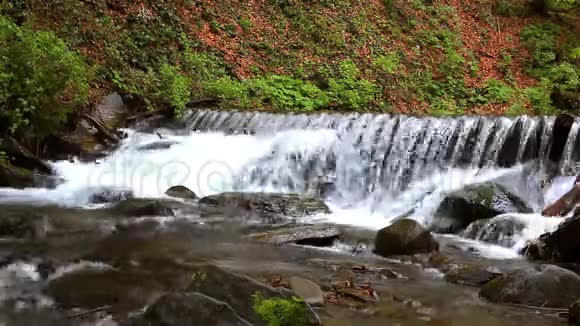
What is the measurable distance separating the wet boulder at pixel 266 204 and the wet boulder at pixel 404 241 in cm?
260

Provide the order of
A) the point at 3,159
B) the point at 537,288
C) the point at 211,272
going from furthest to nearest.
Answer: the point at 3,159 < the point at 537,288 < the point at 211,272

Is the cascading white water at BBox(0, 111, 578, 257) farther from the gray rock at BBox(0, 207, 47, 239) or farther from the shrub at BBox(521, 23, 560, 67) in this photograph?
the shrub at BBox(521, 23, 560, 67)

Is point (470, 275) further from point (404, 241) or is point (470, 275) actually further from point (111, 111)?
point (111, 111)

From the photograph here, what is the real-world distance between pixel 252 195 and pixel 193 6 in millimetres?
9260

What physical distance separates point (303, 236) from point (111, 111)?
7.01 meters

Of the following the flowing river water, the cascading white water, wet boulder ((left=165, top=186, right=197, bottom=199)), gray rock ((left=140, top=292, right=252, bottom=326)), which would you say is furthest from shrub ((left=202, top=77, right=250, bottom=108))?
gray rock ((left=140, top=292, right=252, bottom=326))

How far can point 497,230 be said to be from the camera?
852 centimetres

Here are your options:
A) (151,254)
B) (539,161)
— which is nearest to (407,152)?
(539,161)

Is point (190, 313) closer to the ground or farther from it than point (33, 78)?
closer to the ground

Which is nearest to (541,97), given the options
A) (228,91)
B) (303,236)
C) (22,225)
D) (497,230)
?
(228,91)

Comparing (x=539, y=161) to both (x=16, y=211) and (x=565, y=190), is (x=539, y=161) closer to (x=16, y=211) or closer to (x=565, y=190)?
(x=565, y=190)

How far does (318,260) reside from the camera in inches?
270

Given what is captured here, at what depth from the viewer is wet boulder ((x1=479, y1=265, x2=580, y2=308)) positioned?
17.4 feet

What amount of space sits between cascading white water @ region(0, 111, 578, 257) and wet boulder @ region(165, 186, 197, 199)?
0.97 ft
